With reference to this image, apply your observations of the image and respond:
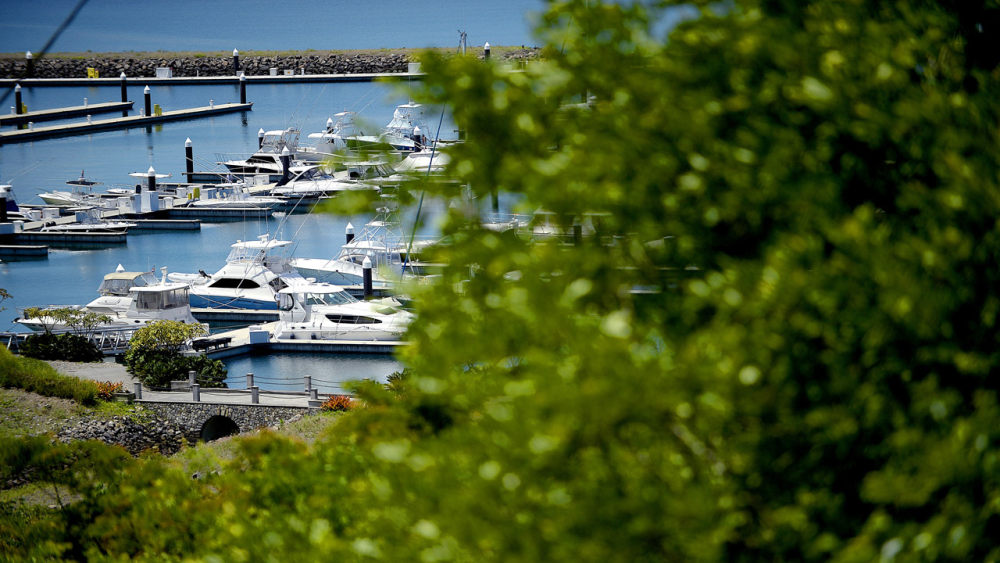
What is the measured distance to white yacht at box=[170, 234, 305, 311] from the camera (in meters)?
33.8

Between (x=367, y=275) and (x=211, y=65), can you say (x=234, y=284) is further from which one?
(x=211, y=65)

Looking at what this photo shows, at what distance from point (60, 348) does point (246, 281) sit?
29.2 ft

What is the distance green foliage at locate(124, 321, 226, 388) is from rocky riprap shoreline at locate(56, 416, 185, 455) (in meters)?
4.12

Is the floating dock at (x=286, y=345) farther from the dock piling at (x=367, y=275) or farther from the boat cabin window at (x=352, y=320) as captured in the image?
the dock piling at (x=367, y=275)

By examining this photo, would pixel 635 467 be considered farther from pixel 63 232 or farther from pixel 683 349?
pixel 63 232

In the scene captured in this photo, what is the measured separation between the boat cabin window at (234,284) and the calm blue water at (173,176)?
2.84m

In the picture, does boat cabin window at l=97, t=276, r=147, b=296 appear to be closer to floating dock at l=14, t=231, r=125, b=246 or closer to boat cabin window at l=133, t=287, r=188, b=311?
boat cabin window at l=133, t=287, r=188, b=311

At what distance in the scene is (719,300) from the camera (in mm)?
2449

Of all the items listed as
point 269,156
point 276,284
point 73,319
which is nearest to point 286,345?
point 276,284

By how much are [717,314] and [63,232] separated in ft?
153

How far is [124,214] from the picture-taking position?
48.7 metres

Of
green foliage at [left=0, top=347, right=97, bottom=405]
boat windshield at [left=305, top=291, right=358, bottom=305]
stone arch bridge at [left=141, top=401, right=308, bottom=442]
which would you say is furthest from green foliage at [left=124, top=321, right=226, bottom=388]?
boat windshield at [left=305, top=291, right=358, bottom=305]

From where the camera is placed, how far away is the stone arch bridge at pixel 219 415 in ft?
64.1

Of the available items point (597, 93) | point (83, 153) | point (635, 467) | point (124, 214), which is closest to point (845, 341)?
point (635, 467)
